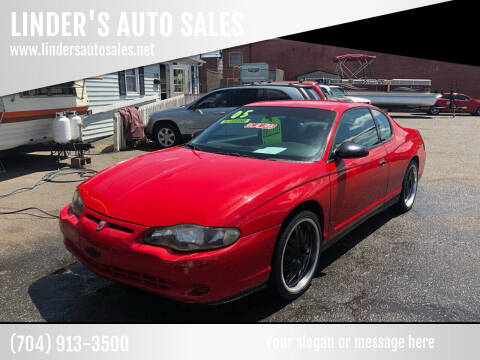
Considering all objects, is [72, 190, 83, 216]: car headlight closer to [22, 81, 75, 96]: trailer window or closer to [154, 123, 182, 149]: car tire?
[22, 81, 75, 96]: trailer window

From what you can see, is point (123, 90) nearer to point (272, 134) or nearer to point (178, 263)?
point (272, 134)

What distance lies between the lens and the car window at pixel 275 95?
30.5ft

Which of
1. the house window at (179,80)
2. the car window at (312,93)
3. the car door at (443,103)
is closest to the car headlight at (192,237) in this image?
the car window at (312,93)

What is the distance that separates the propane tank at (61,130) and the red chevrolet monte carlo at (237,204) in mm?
4886

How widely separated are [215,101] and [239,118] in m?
6.00

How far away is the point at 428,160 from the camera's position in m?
9.49

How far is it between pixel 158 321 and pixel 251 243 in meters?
0.92

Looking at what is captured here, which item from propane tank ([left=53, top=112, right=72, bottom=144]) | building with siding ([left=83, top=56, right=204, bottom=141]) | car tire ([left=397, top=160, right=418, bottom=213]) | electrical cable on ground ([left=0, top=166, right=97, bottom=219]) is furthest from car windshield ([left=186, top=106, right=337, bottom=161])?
building with siding ([left=83, top=56, right=204, bottom=141])

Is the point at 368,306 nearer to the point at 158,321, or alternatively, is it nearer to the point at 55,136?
the point at 158,321

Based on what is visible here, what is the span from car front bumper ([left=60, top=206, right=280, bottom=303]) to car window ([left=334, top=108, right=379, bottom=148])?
1.56 m

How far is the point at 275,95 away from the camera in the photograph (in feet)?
30.8

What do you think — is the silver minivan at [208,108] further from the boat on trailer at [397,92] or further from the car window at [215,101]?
the boat on trailer at [397,92]

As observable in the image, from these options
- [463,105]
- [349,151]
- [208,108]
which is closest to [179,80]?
[208,108]

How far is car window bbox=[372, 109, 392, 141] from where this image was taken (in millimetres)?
4756
